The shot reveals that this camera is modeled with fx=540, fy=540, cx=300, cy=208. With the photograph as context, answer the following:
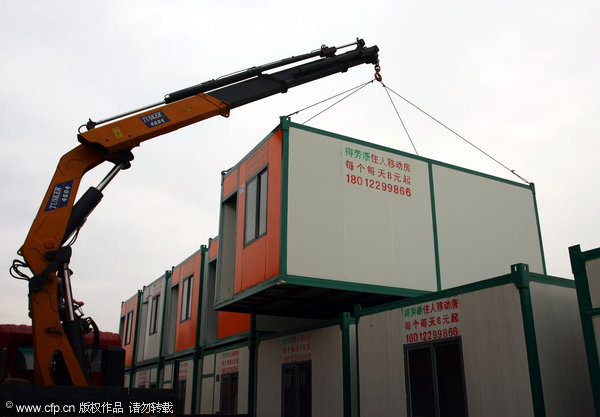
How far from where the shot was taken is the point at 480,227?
59.6ft

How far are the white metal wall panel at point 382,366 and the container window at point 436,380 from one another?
14.1 inches

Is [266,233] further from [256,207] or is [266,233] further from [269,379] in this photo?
[269,379]

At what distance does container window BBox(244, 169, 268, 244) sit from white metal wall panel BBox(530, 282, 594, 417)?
7771 mm

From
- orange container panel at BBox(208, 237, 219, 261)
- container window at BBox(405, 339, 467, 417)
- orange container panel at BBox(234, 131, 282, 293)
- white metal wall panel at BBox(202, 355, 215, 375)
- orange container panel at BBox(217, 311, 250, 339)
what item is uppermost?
orange container panel at BBox(208, 237, 219, 261)

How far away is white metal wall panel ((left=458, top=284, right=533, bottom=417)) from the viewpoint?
30.7 ft

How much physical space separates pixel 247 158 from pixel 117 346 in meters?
7.62

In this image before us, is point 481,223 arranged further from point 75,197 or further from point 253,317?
point 75,197

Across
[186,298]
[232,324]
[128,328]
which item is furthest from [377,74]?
[128,328]

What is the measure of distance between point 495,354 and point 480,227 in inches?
351

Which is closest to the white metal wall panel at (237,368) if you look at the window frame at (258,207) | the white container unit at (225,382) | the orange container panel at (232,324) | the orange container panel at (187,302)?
the white container unit at (225,382)

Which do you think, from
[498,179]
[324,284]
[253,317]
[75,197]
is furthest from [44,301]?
[498,179]

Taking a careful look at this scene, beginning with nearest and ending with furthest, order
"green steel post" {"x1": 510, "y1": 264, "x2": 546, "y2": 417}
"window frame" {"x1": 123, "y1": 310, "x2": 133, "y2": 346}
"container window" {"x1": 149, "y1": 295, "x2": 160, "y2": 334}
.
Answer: "green steel post" {"x1": 510, "y1": 264, "x2": 546, "y2": 417}
"container window" {"x1": 149, "y1": 295, "x2": 160, "y2": 334}
"window frame" {"x1": 123, "y1": 310, "x2": 133, "y2": 346}

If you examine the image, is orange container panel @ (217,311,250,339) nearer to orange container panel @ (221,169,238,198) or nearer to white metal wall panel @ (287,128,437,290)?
orange container panel @ (221,169,238,198)

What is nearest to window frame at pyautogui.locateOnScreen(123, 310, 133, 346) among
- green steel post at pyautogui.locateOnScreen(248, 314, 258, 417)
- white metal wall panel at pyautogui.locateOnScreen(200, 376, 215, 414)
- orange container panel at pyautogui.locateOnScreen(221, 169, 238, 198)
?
white metal wall panel at pyautogui.locateOnScreen(200, 376, 215, 414)
